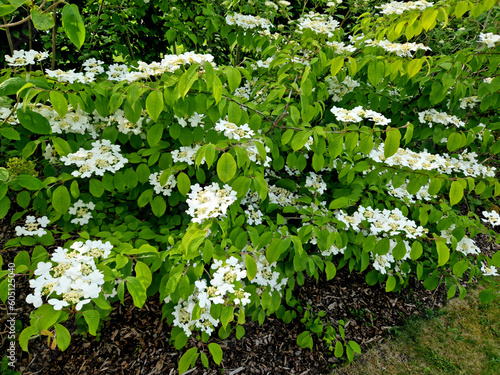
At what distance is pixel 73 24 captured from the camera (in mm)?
941

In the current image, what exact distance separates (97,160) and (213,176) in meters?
0.69

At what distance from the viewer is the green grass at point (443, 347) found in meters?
2.46

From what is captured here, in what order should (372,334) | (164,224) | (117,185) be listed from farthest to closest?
1. (372,334)
2. (164,224)
3. (117,185)

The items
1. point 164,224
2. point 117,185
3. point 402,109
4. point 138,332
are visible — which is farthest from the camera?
point 402,109

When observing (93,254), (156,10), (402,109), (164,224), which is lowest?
(164,224)

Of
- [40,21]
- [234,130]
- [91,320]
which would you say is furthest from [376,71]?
[91,320]

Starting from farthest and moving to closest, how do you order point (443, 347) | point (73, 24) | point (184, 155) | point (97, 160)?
1. point (443, 347)
2. point (184, 155)
3. point (97, 160)
4. point (73, 24)

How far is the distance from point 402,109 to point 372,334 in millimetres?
1960

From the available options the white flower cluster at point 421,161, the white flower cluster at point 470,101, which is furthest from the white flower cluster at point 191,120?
the white flower cluster at point 470,101

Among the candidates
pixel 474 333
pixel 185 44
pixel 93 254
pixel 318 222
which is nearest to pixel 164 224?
pixel 93 254

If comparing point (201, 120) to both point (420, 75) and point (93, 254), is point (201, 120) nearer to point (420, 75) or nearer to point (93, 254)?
point (93, 254)

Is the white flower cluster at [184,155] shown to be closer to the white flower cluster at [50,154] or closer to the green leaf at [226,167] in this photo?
the green leaf at [226,167]

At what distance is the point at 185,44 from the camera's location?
10.4 ft

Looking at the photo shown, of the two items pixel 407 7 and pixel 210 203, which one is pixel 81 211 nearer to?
pixel 210 203
